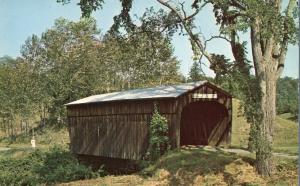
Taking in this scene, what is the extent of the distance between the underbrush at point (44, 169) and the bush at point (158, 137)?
360 cm

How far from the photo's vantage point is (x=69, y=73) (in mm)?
52219

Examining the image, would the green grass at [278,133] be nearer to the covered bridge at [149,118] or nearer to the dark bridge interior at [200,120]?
Answer: the dark bridge interior at [200,120]

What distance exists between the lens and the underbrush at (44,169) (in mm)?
26908

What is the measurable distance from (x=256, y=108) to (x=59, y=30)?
137 feet

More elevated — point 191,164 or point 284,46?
point 284,46

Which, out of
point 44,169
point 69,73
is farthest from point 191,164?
point 69,73

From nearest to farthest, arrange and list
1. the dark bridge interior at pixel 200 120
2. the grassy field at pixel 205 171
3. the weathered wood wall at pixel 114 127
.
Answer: the grassy field at pixel 205 171 → the weathered wood wall at pixel 114 127 → the dark bridge interior at pixel 200 120

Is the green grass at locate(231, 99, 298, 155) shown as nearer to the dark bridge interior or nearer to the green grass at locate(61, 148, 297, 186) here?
the dark bridge interior

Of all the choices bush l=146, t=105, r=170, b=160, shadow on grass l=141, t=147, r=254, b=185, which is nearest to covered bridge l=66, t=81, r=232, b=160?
bush l=146, t=105, r=170, b=160

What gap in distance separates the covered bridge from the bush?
0.31m

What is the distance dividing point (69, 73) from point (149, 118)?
98.9ft

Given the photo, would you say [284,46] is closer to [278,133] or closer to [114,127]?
[114,127]

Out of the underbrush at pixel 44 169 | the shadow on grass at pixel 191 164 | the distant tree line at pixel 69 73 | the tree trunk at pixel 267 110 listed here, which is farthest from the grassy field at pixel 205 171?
the distant tree line at pixel 69 73

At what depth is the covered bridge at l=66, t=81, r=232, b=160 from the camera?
904 inches
